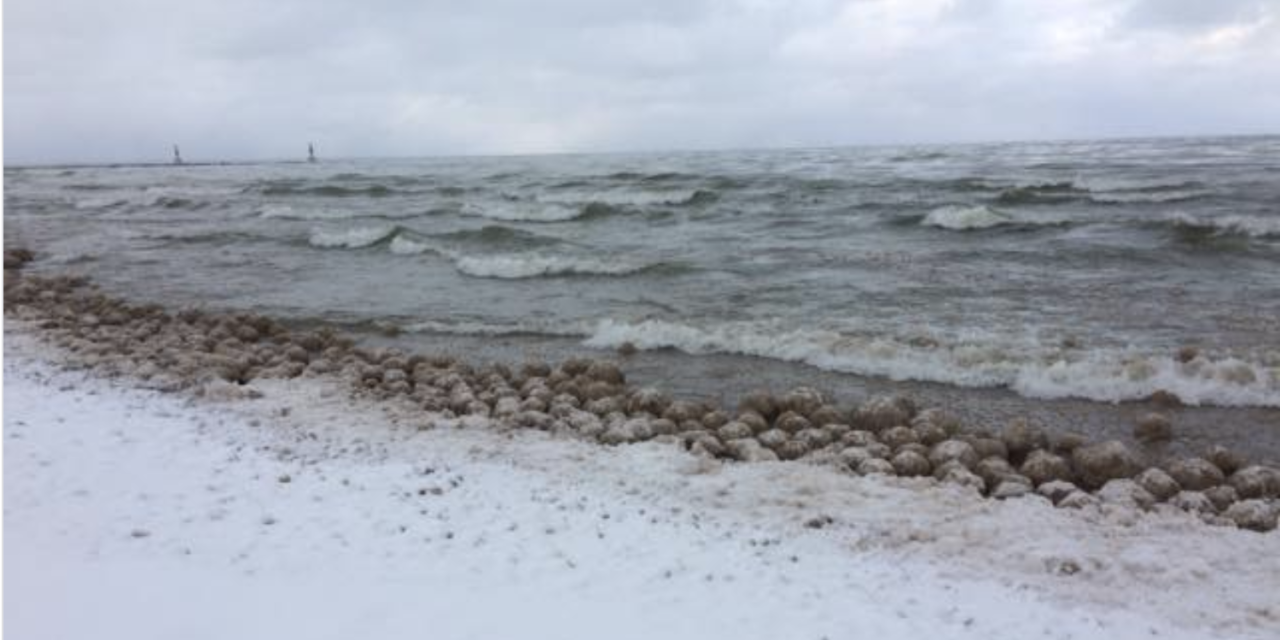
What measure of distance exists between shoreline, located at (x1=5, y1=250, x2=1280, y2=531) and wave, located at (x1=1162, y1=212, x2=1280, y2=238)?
1163 centimetres

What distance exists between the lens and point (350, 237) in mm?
19875

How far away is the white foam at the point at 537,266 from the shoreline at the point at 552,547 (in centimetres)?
905

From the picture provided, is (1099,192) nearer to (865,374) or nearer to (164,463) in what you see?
(865,374)

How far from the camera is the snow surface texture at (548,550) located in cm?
359

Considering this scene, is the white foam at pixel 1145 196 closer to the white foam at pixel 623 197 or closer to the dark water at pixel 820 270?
the dark water at pixel 820 270

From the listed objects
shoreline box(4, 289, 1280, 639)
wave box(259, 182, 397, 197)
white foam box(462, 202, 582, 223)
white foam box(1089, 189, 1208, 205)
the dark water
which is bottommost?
shoreline box(4, 289, 1280, 639)

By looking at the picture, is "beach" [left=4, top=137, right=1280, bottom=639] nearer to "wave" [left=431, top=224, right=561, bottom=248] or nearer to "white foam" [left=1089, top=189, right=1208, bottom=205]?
"wave" [left=431, top=224, right=561, bottom=248]

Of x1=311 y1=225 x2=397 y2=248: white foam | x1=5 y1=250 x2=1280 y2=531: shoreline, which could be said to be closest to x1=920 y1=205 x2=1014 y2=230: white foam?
x1=311 y1=225 x2=397 y2=248: white foam

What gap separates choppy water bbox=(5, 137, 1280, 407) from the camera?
8.78 metres

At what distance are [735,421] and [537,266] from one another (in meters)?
9.30

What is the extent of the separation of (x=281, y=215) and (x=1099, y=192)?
72.4ft

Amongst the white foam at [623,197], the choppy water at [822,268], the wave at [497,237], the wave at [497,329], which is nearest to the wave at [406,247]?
the choppy water at [822,268]

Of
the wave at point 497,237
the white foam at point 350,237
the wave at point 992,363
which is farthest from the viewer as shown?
the white foam at point 350,237

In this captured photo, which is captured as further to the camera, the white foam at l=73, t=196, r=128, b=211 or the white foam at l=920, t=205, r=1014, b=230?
the white foam at l=73, t=196, r=128, b=211
